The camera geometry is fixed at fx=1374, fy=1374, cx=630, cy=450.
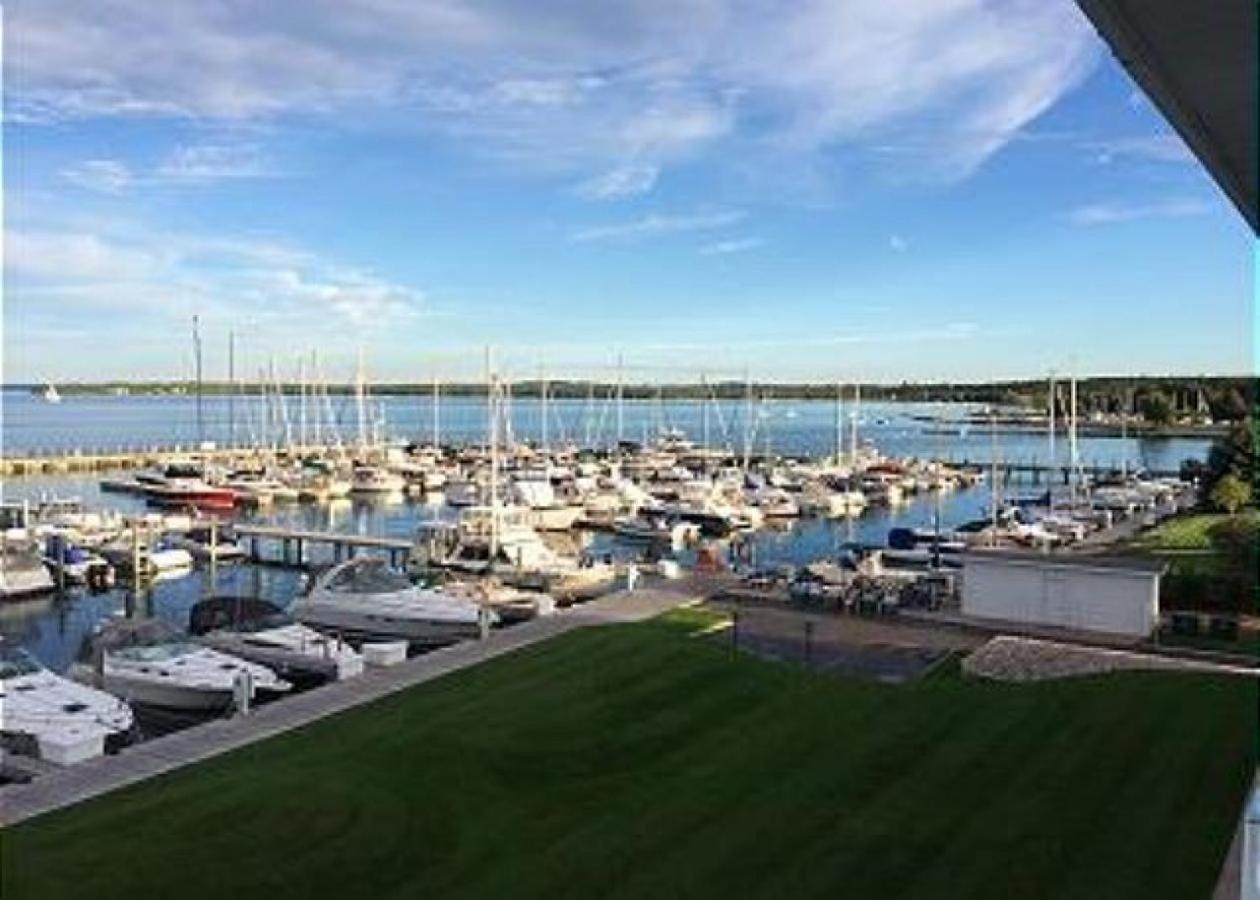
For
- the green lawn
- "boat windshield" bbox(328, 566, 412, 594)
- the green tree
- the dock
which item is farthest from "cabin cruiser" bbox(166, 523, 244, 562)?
the green tree

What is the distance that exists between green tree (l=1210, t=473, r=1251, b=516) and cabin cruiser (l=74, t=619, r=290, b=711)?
142 ft

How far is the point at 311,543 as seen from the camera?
6481cm

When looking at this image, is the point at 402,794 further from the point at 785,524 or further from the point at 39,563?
the point at 785,524

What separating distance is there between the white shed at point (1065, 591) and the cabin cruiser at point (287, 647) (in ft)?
46.4

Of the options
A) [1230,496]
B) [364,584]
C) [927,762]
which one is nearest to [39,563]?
[364,584]

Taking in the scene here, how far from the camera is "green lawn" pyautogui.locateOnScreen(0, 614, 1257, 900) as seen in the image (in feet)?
50.5

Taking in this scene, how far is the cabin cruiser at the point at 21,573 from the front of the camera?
47.3 meters

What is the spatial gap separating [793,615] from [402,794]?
596 inches

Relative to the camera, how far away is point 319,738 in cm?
2106

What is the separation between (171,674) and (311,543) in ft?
121

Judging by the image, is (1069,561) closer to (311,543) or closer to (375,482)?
(311,543)

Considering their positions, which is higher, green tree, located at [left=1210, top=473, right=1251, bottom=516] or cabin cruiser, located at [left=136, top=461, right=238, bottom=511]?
green tree, located at [left=1210, top=473, right=1251, bottom=516]

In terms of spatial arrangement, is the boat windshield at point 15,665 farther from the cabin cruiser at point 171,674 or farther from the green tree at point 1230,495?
the green tree at point 1230,495

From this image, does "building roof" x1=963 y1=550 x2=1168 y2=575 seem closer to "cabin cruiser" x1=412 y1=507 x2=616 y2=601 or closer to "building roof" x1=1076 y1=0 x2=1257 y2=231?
"cabin cruiser" x1=412 y1=507 x2=616 y2=601
